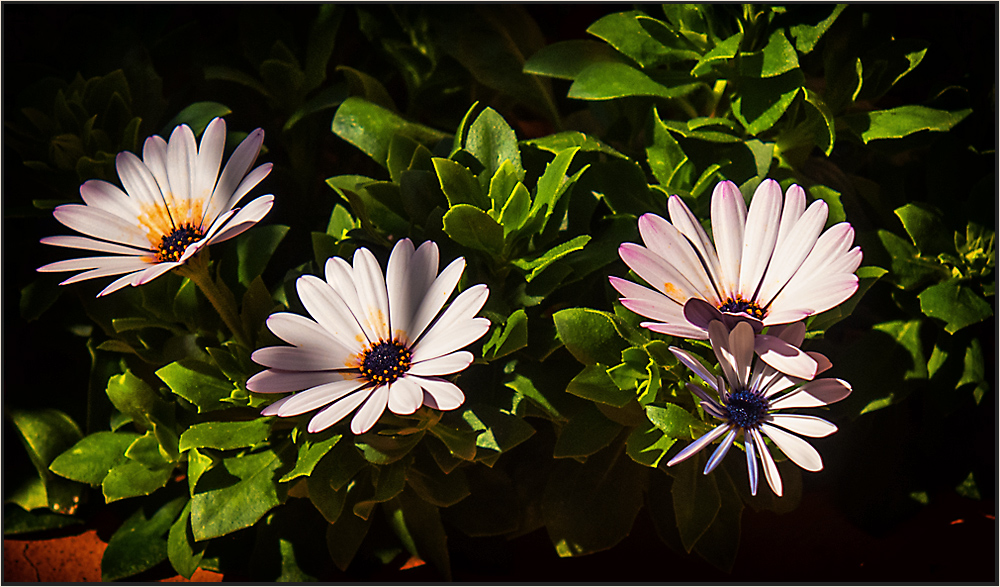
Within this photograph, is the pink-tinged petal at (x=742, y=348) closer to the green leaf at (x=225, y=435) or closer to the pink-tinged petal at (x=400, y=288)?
the pink-tinged petal at (x=400, y=288)

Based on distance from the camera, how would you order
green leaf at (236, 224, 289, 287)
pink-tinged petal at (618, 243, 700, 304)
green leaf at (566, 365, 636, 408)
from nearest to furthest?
pink-tinged petal at (618, 243, 700, 304), green leaf at (566, 365, 636, 408), green leaf at (236, 224, 289, 287)

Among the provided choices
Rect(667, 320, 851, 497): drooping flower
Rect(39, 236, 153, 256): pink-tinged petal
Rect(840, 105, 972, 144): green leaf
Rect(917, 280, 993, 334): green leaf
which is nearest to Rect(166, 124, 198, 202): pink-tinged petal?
Rect(39, 236, 153, 256): pink-tinged petal

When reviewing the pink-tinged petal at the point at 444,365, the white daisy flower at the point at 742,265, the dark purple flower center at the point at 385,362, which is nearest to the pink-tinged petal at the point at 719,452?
the white daisy flower at the point at 742,265

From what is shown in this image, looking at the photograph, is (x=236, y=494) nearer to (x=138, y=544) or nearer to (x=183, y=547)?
(x=183, y=547)

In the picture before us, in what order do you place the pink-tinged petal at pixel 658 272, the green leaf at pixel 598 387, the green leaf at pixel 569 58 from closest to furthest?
the pink-tinged petal at pixel 658 272 → the green leaf at pixel 598 387 → the green leaf at pixel 569 58

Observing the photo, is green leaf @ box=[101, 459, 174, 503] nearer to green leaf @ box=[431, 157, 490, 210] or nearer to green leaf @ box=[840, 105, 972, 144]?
green leaf @ box=[431, 157, 490, 210]

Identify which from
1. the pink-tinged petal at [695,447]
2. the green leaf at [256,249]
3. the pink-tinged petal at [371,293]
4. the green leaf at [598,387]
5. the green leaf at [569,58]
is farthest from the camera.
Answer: the green leaf at [569,58]

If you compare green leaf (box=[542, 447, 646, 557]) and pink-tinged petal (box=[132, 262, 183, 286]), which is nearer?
pink-tinged petal (box=[132, 262, 183, 286])

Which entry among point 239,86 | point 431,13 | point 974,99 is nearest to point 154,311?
point 239,86
